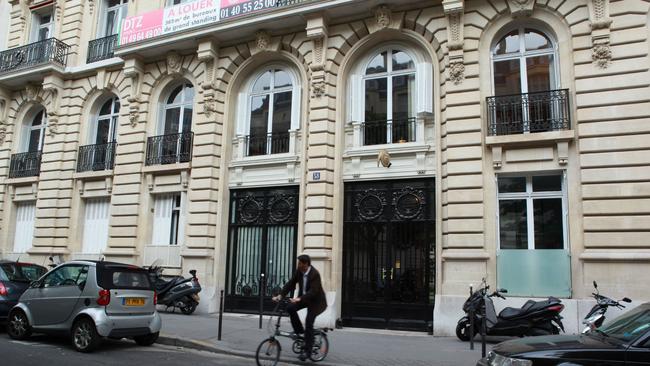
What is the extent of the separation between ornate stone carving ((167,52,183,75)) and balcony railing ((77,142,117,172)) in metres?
3.53

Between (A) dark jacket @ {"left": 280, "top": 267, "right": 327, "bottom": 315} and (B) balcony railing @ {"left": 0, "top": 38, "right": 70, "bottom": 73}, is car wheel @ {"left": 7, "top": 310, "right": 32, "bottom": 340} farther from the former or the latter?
(B) balcony railing @ {"left": 0, "top": 38, "right": 70, "bottom": 73}

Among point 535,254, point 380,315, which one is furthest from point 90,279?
point 535,254

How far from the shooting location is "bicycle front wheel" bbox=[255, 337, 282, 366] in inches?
317

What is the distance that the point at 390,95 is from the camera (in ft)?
47.2

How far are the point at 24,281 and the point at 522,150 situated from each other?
12304mm

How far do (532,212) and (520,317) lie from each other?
2953 mm

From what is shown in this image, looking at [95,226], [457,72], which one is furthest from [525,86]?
[95,226]

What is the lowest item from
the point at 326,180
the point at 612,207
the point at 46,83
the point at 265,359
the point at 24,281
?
the point at 265,359

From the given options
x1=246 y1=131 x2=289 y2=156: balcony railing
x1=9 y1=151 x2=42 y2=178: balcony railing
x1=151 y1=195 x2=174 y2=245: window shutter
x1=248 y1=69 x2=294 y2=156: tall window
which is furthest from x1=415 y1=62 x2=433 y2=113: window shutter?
x1=9 y1=151 x2=42 y2=178: balcony railing

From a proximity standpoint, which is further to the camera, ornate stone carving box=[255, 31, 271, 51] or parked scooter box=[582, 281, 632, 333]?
ornate stone carving box=[255, 31, 271, 51]

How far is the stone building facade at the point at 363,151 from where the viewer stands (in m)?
11.6

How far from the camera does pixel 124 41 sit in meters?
17.3

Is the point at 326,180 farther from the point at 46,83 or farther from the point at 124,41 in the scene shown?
the point at 46,83

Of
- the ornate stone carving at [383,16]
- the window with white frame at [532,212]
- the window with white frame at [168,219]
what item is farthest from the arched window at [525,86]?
the window with white frame at [168,219]
